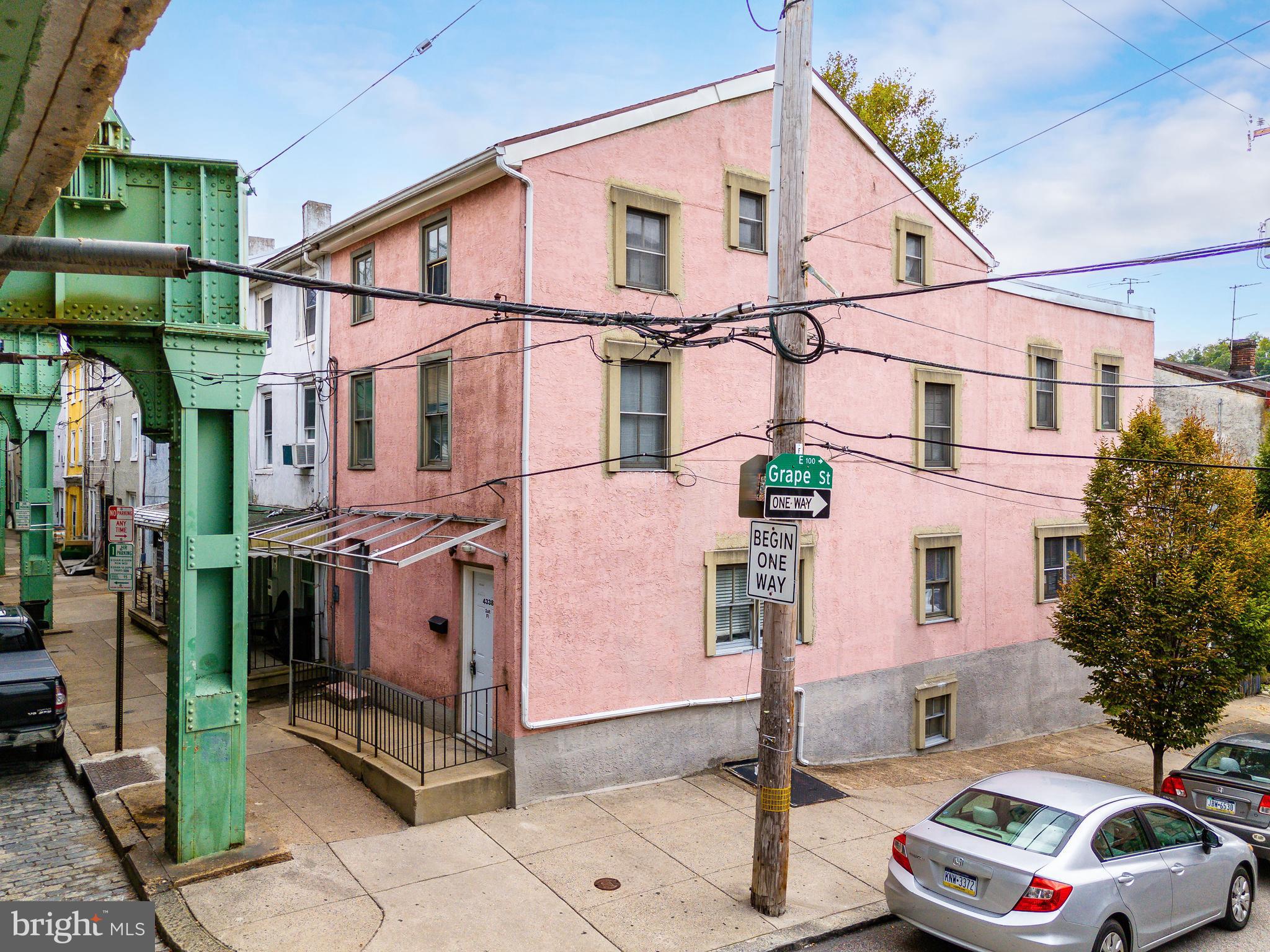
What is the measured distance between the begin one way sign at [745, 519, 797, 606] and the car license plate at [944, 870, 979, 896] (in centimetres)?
257

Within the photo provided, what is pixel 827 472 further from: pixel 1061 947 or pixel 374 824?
pixel 374 824

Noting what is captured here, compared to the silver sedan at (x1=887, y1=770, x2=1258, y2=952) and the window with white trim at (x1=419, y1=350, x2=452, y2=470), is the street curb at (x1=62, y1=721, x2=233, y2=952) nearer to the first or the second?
the window with white trim at (x1=419, y1=350, x2=452, y2=470)

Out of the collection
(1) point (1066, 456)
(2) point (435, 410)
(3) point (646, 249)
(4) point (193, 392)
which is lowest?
(1) point (1066, 456)

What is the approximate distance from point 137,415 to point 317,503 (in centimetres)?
1772

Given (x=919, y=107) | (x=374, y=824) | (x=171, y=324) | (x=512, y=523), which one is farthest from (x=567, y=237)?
(x=919, y=107)

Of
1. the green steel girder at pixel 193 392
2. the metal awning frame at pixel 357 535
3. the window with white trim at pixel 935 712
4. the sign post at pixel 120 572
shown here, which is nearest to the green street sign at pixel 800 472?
the metal awning frame at pixel 357 535

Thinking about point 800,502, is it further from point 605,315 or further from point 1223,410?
point 1223,410

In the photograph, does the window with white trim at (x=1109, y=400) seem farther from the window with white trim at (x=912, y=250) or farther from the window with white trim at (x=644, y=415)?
the window with white trim at (x=644, y=415)

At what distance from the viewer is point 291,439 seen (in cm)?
1873

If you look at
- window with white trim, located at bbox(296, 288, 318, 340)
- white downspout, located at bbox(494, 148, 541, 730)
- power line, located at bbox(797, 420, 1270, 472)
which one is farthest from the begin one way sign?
window with white trim, located at bbox(296, 288, 318, 340)

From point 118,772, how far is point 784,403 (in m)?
9.44

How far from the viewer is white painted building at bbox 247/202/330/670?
17.0 m

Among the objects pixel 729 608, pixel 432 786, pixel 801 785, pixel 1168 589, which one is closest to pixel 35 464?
pixel 432 786

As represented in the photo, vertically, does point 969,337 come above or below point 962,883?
above
